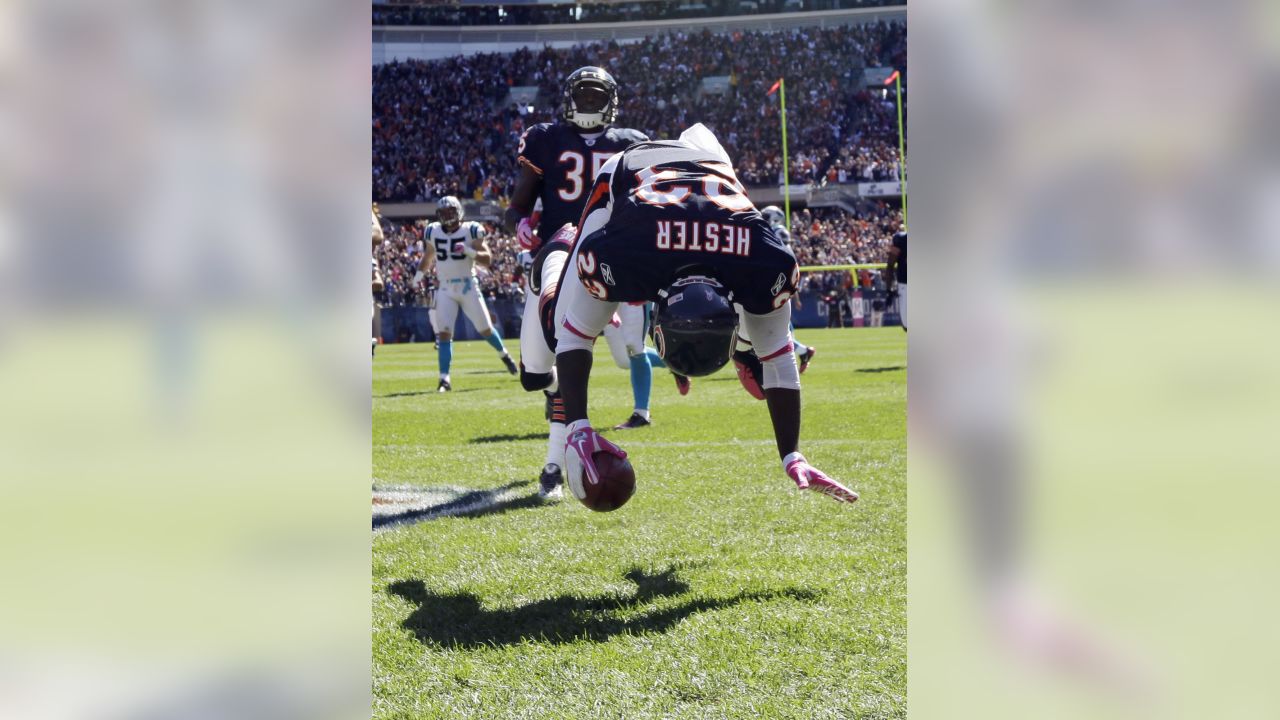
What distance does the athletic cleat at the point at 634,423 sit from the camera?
774cm

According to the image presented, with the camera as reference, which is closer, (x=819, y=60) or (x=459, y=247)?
(x=459, y=247)

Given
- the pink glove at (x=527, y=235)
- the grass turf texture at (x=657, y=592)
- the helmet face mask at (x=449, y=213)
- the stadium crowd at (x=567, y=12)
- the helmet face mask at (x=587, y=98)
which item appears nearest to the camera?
the grass turf texture at (x=657, y=592)

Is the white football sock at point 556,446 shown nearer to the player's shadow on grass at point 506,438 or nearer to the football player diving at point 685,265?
the football player diving at point 685,265

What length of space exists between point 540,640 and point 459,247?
377 inches

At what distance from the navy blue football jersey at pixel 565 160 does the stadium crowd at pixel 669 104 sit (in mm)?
28477

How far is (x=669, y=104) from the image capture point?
1401 inches

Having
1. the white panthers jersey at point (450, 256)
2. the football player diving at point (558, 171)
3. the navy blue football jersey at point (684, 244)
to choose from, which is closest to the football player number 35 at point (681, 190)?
the navy blue football jersey at point (684, 244)

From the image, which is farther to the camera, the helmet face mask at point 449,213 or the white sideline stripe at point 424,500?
the helmet face mask at point 449,213
